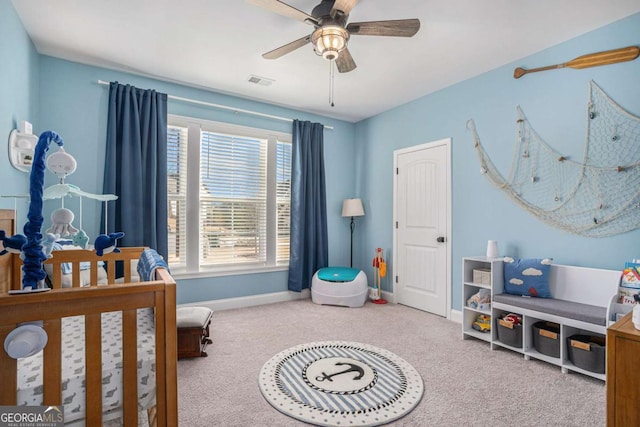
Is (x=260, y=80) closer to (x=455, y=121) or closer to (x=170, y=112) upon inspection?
(x=170, y=112)

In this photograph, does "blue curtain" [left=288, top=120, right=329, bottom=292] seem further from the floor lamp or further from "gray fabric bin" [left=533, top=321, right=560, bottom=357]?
"gray fabric bin" [left=533, top=321, right=560, bottom=357]

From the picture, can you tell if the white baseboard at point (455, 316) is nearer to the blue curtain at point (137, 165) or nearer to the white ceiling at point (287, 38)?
the white ceiling at point (287, 38)

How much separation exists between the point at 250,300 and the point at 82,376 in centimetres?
281

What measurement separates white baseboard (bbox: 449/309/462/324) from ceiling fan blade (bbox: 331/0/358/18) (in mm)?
2946

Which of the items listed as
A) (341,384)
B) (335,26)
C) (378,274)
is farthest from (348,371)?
(335,26)

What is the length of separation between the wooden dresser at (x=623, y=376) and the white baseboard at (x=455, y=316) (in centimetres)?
206

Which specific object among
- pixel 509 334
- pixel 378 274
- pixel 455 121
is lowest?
pixel 509 334

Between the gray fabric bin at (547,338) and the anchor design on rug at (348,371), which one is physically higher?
the gray fabric bin at (547,338)

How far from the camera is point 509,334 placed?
2570mm

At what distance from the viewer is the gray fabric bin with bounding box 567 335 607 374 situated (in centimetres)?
210

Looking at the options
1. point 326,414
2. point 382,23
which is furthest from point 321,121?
point 326,414

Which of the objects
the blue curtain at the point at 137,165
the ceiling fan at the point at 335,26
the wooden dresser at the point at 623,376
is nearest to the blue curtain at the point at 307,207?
the blue curtain at the point at 137,165

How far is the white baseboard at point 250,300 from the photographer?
3644mm

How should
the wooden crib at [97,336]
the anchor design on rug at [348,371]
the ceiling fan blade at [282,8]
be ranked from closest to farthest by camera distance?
the wooden crib at [97,336], the ceiling fan blade at [282,8], the anchor design on rug at [348,371]
